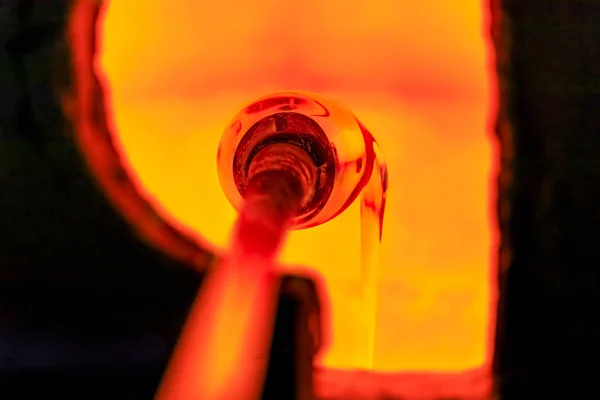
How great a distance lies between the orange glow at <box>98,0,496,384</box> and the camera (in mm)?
Result: 437

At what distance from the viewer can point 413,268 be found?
1.48ft

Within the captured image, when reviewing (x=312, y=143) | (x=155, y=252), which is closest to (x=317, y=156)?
(x=312, y=143)

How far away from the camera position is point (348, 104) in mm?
436

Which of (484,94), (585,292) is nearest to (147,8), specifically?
(484,94)

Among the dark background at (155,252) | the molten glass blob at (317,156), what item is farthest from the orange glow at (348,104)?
the dark background at (155,252)

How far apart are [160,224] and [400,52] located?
0.67 ft

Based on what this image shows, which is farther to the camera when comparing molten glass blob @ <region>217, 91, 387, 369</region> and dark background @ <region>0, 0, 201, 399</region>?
dark background @ <region>0, 0, 201, 399</region>

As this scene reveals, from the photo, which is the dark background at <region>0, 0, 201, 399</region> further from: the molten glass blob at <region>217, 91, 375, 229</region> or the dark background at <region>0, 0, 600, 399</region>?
the molten glass blob at <region>217, 91, 375, 229</region>

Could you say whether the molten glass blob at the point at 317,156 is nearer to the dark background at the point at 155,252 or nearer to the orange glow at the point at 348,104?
the orange glow at the point at 348,104

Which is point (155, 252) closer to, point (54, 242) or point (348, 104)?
point (54, 242)

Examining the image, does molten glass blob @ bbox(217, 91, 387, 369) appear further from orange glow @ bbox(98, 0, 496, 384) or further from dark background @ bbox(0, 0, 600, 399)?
dark background @ bbox(0, 0, 600, 399)

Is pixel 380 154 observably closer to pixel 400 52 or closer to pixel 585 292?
pixel 400 52

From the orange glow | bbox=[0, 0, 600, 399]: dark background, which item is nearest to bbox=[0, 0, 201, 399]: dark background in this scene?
bbox=[0, 0, 600, 399]: dark background

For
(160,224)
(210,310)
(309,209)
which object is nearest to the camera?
(210,310)
